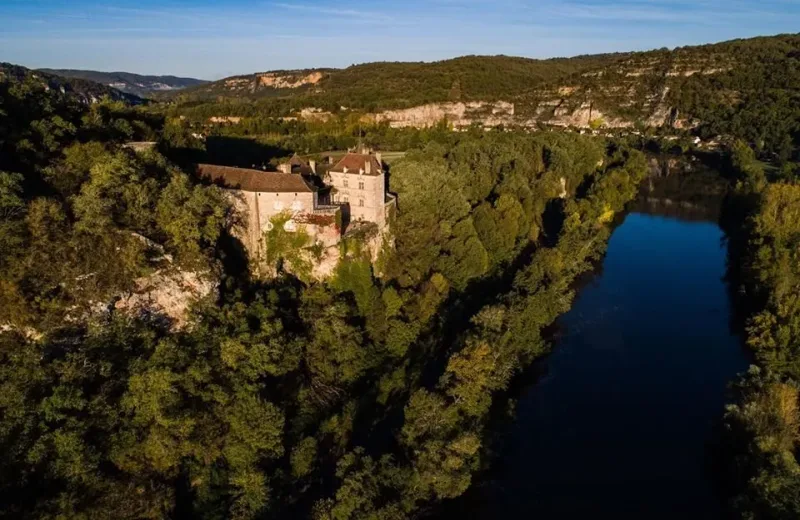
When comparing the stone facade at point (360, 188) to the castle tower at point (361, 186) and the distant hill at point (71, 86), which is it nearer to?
the castle tower at point (361, 186)

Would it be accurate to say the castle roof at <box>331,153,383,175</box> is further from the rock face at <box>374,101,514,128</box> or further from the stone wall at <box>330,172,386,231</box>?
the rock face at <box>374,101,514,128</box>

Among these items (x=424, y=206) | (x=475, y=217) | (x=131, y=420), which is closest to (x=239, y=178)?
(x=424, y=206)

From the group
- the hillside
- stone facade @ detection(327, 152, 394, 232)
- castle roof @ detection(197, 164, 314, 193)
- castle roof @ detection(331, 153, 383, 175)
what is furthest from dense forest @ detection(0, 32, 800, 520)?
the hillside

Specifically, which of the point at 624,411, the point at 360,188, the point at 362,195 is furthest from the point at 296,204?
the point at 624,411

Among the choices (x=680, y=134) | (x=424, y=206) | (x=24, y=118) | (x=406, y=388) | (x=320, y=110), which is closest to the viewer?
(x=406, y=388)

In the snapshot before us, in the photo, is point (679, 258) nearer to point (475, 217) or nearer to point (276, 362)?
point (475, 217)

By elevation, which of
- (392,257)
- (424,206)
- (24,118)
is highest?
(24,118)
